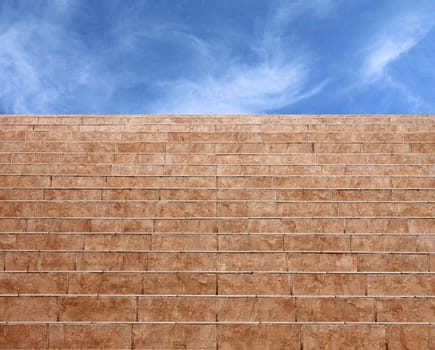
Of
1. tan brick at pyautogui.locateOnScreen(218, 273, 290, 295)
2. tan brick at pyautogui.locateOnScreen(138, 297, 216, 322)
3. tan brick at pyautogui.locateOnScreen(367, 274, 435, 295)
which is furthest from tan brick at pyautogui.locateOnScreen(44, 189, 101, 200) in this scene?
tan brick at pyautogui.locateOnScreen(367, 274, 435, 295)

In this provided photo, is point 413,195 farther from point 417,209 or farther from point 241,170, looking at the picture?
point 241,170

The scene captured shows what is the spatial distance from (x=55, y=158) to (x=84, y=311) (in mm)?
4292

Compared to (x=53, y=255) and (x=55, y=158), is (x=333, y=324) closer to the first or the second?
(x=53, y=255)

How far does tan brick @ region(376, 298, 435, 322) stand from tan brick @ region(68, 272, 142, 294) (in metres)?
3.47

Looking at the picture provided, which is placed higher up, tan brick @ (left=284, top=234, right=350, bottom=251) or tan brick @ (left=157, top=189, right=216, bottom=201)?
tan brick @ (left=157, top=189, right=216, bottom=201)

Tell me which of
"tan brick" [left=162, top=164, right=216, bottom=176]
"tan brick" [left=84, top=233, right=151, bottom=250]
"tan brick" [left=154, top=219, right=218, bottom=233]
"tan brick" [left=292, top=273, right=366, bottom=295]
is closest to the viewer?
"tan brick" [left=292, top=273, right=366, bottom=295]

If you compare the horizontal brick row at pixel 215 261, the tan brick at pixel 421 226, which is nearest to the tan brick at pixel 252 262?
the horizontal brick row at pixel 215 261

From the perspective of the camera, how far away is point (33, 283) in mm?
7336

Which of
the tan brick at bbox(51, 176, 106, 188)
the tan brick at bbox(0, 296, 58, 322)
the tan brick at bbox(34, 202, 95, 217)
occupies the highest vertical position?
the tan brick at bbox(51, 176, 106, 188)

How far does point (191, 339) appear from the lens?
6.70 metres

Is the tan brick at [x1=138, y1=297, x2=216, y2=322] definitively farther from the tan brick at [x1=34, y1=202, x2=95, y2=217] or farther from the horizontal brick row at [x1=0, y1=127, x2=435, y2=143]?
the horizontal brick row at [x1=0, y1=127, x2=435, y2=143]

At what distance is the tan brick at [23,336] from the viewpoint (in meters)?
6.75

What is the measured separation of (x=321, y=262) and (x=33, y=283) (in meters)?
4.31

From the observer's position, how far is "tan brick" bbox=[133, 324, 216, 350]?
6684 mm
